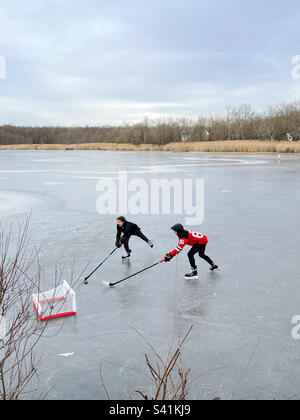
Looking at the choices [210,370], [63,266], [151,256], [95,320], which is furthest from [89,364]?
[151,256]

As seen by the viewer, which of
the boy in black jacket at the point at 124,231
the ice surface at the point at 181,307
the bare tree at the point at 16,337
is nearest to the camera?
the bare tree at the point at 16,337

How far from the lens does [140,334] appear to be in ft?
13.0

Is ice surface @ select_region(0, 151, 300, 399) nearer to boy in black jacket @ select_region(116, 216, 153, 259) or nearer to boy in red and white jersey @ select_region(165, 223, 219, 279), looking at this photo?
boy in red and white jersey @ select_region(165, 223, 219, 279)

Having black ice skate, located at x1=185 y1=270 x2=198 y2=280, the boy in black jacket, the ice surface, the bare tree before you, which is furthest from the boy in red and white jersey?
the bare tree

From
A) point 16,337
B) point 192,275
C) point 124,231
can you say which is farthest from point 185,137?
point 16,337

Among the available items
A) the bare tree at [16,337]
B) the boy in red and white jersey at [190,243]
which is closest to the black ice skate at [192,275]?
the boy in red and white jersey at [190,243]

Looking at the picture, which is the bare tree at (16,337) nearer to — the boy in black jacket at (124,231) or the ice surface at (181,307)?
the ice surface at (181,307)

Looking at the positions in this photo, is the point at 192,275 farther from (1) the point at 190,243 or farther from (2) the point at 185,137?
(2) the point at 185,137

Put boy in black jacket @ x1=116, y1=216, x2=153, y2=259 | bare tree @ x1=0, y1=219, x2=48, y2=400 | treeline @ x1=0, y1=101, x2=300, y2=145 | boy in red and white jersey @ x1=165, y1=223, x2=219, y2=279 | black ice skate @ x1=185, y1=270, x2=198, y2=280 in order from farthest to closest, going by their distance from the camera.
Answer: treeline @ x1=0, y1=101, x2=300, y2=145 → boy in black jacket @ x1=116, y1=216, x2=153, y2=259 → black ice skate @ x1=185, y1=270, x2=198, y2=280 → boy in red and white jersey @ x1=165, y1=223, x2=219, y2=279 → bare tree @ x1=0, y1=219, x2=48, y2=400

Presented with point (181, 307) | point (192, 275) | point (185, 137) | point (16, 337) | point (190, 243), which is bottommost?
point (16, 337)

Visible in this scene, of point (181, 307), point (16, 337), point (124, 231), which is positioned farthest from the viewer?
point (124, 231)

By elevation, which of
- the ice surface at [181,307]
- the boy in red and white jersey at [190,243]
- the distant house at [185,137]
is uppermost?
the distant house at [185,137]

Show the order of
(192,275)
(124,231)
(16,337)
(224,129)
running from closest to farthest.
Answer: (16,337) < (192,275) < (124,231) < (224,129)

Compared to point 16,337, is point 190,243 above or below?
above
